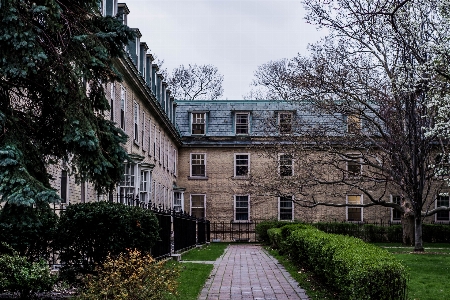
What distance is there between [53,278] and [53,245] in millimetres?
1094

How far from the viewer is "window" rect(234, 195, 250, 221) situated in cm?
4188

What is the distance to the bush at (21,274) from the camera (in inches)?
357

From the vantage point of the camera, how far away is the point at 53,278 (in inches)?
376

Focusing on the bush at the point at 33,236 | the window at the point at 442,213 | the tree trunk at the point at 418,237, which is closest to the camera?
the bush at the point at 33,236

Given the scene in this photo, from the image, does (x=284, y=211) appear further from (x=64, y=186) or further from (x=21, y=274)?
(x=21, y=274)

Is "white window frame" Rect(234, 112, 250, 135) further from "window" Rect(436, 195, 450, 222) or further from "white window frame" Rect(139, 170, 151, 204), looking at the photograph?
"white window frame" Rect(139, 170, 151, 204)

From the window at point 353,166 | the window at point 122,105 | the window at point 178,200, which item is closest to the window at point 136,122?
the window at point 122,105

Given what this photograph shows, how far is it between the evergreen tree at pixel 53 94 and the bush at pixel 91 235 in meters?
0.44

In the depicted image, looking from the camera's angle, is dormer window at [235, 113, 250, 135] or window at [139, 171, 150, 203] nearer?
window at [139, 171, 150, 203]

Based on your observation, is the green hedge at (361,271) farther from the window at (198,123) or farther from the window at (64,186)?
the window at (198,123)

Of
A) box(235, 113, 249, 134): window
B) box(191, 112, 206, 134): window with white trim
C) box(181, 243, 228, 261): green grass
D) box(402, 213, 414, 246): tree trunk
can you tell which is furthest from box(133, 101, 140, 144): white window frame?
box(235, 113, 249, 134): window

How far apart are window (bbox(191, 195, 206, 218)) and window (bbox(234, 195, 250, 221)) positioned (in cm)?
208

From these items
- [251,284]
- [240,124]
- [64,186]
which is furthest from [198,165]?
[251,284]

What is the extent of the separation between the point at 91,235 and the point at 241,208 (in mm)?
31844
